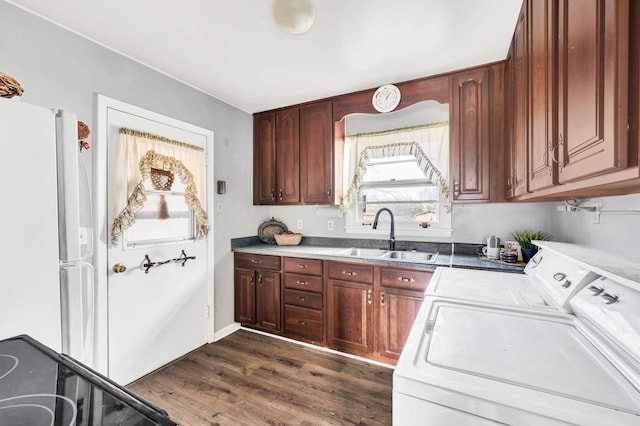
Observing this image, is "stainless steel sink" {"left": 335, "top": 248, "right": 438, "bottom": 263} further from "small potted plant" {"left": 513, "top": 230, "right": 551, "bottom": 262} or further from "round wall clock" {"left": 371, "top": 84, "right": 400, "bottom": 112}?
"round wall clock" {"left": 371, "top": 84, "right": 400, "bottom": 112}

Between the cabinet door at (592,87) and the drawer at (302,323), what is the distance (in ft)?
6.98

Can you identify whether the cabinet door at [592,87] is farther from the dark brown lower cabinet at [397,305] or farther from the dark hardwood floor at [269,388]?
the dark hardwood floor at [269,388]

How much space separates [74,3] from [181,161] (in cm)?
111

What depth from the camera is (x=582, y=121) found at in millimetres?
850

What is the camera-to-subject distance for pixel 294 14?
148 cm

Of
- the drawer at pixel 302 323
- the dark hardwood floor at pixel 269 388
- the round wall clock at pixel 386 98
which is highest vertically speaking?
the round wall clock at pixel 386 98

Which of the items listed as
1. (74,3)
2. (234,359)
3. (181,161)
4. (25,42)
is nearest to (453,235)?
(234,359)

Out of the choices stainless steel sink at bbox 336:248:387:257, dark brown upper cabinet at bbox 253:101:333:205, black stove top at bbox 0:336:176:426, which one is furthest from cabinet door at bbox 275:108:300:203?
black stove top at bbox 0:336:176:426

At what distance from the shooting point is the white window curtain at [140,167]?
6.43 feet

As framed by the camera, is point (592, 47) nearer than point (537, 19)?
Yes

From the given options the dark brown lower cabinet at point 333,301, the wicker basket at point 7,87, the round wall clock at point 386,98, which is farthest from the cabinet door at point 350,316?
the wicker basket at point 7,87

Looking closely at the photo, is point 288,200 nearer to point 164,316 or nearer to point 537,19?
point 164,316

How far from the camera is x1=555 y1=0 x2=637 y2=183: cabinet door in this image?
67cm

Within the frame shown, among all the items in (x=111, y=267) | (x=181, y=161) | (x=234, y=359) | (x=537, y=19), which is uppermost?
(x=537, y=19)
